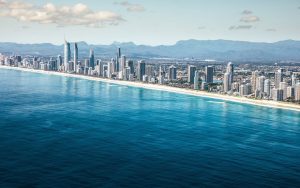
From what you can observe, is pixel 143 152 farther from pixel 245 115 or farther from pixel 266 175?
pixel 245 115

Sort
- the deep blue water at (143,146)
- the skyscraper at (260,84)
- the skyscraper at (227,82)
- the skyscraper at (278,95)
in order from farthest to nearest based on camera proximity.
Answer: the skyscraper at (227,82), the skyscraper at (260,84), the skyscraper at (278,95), the deep blue water at (143,146)

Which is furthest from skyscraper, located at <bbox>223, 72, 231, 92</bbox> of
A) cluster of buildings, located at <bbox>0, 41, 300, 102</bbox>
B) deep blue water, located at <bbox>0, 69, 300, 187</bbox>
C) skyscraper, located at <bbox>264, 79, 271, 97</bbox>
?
deep blue water, located at <bbox>0, 69, 300, 187</bbox>

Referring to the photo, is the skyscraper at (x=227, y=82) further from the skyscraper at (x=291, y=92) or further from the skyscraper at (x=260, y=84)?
the skyscraper at (x=291, y=92)

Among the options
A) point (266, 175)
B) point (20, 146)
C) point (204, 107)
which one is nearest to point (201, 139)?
point (266, 175)

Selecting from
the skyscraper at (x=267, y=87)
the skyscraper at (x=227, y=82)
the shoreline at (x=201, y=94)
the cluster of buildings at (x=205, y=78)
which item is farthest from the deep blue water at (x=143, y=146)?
the skyscraper at (x=227, y=82)

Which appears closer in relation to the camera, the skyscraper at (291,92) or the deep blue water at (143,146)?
the deep blue water at (143,146)

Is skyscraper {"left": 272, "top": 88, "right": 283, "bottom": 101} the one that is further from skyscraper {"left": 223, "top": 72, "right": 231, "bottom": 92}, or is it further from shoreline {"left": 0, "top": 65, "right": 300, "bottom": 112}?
skyscraper {"left": 223, "top": 72, "right": 231, "bottom": 92}

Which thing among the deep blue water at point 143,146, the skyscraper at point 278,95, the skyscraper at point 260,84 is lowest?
the deep blue water at point 143,146

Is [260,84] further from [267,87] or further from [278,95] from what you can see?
[278,95]

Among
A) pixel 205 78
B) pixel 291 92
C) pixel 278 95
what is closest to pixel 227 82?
pixel 278 95

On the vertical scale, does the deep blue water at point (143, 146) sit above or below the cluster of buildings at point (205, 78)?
below
